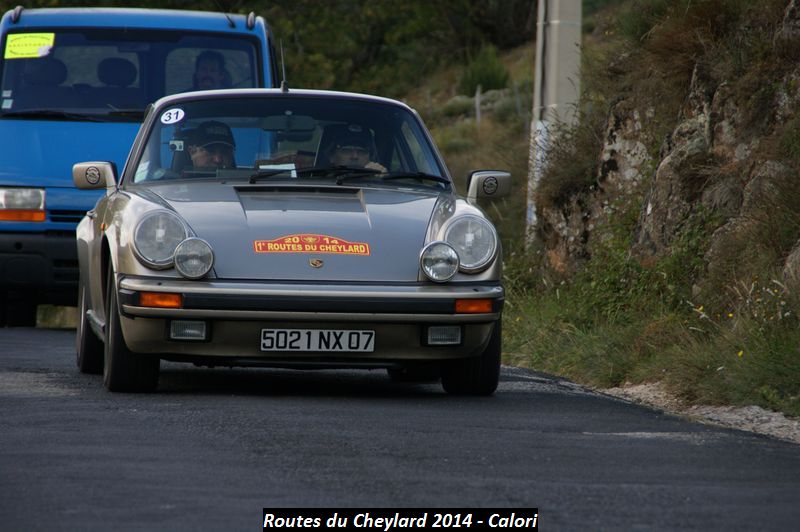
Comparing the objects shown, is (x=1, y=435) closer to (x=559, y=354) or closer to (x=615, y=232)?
Answer: (x=559, y=354)

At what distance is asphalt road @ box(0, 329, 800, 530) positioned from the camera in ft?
17.1

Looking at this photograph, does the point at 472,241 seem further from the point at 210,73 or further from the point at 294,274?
the point at 210,73

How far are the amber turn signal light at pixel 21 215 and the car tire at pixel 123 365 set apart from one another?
221 inches

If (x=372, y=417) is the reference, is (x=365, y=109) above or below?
above

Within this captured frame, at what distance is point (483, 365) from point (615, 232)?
180 inches

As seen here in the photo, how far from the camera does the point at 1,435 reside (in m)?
6.80

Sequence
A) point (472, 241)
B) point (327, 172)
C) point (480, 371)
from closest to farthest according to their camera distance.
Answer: point (472, 241), point (480, 371), point (327, 172)

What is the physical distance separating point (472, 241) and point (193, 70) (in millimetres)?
6799

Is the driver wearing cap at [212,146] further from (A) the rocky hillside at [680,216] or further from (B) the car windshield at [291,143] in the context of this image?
(A) the rocky hillside at [680,216]

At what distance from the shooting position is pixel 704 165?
11.9 m

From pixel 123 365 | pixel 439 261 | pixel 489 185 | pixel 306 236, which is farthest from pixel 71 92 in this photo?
pixel 439 261

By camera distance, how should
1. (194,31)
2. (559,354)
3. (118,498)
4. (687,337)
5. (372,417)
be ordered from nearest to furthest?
(118,498) → (372,417) → (687,337) → (559,354) → (194,31)

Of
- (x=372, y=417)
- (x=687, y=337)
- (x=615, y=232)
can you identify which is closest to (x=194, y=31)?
(x=615, y=232)

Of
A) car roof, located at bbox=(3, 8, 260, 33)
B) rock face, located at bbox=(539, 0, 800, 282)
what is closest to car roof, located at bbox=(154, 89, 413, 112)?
rock face, located at bbox=(539, 0, 800, 282)
